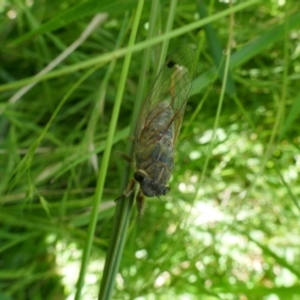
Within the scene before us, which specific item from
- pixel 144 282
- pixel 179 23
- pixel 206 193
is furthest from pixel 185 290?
pixel 179 23

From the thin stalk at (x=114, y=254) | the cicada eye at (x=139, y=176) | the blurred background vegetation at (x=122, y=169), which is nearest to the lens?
the thin stalk at (x=114, y=254)

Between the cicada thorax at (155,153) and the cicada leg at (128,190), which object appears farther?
the cicada thorax at (155,153)

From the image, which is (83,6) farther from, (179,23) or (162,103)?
(179,23)

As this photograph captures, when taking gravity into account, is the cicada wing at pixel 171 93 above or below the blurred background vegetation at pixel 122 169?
above

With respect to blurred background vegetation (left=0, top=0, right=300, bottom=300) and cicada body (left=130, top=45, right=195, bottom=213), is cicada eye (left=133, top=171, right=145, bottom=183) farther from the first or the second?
blurred background vegetation (left=0, top=0, right=300, bottom=300)

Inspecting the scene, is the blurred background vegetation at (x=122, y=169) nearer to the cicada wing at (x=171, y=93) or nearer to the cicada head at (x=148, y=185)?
the cicada wing at (x=171, y=93)

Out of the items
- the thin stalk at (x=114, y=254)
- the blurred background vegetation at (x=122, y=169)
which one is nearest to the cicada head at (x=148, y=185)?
the thin stalk at (x=114, y=254)

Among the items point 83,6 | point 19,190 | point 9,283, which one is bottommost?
point 9,283

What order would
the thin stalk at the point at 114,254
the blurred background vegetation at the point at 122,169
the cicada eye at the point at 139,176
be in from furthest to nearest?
the blurred background vegetation at the point at 122,169, the cicada eye at the point at 139,176, the thin stalk at the point at 114,254

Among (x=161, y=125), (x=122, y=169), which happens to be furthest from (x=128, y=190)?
(x=122, y=169)
